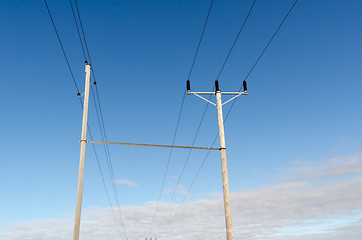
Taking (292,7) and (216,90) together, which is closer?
(292,7)

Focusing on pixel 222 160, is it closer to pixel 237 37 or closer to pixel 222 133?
pixel 222 133

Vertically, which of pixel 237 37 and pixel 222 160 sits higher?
pixel 237 37

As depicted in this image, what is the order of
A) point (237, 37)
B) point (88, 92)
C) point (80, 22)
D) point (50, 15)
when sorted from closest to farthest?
point (50, 15), point (80, 22), point (237, 37), point (88, 92)

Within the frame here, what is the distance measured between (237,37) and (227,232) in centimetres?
914

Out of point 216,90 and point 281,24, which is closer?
point 281,24

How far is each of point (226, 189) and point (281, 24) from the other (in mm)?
7702

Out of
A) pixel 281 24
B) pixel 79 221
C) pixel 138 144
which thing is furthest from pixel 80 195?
pixel 281 24

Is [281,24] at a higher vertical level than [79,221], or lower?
higher

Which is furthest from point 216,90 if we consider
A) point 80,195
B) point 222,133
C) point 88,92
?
point 80,195

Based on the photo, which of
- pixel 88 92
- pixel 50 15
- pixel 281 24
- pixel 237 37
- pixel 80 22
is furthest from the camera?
pixel 88 92

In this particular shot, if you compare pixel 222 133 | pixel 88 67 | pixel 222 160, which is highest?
pixel 88 67

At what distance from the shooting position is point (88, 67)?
17.4 m

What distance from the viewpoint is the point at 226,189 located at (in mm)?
15047

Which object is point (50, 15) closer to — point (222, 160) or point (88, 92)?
point (88, 92)
